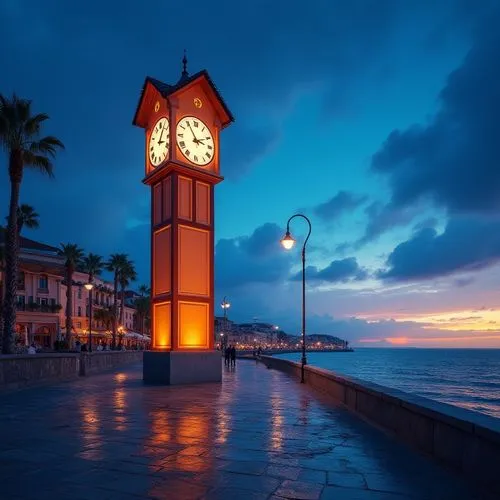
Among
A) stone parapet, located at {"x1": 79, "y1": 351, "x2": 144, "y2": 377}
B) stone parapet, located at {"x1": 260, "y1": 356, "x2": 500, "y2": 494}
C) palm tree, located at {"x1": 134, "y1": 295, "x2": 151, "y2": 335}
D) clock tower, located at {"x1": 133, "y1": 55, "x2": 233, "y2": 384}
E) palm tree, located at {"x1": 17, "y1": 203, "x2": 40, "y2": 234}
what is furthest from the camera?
palm tree, located at {"x1": 134, "y1": 295, "x2": 151, "y2": 335}

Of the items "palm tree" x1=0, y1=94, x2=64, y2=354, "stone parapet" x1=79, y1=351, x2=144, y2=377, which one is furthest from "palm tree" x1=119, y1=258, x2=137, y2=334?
"palm tree" x1=0, y1=94, x2=64, y2=354

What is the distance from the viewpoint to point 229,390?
18.3m

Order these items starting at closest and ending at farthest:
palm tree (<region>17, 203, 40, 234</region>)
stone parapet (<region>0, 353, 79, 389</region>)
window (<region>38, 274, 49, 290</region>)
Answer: stone parapet (<region>0, 353, 79, 389</region>), palm tree (<region>17, 203, 40, 234</region>), window (<region>38, 274, 49, 290</region>)

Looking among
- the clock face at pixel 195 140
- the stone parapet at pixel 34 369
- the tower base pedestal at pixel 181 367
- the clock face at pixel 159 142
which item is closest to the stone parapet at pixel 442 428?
the tower base pedestal at pixel 181 367

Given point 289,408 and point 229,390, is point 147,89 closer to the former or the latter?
point 229,390

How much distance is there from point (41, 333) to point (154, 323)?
1750 inches

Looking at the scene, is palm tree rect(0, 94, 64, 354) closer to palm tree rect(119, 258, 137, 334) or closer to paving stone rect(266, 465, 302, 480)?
paving stone rect(266, 465, 302, 480)

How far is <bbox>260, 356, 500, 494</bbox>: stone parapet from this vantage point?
580 cm

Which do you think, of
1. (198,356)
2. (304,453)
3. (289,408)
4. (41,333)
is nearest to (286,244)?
(198,356)

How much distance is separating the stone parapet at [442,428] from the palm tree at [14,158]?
1574 centimetres

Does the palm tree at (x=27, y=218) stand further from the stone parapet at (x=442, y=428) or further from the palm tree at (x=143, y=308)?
the palm tree at (x=143, y=308)

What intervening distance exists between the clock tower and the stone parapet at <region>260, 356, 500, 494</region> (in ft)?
34.6

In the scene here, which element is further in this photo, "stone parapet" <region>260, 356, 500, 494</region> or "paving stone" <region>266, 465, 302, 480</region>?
"paving stone" <region>266, 465, 302, 480</region>

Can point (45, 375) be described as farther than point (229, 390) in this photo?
Yes
